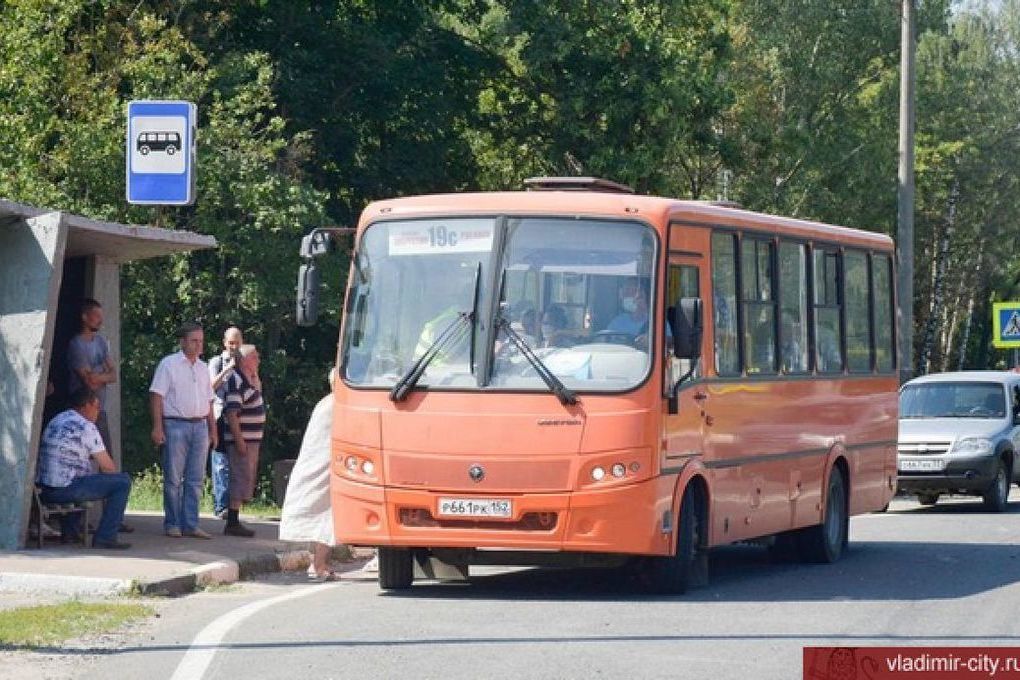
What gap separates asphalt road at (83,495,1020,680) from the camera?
1085cm

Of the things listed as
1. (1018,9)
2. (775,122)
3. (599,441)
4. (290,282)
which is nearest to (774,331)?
(599,441)

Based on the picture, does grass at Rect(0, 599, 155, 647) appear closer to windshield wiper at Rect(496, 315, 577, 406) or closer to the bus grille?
the bus grille

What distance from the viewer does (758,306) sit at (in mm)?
17000

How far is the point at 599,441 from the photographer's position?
14125mm

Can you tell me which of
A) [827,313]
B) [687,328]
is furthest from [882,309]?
[687,328]

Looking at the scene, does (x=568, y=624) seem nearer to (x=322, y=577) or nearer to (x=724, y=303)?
(x=322, y=577)

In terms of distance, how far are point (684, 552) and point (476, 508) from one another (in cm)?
163

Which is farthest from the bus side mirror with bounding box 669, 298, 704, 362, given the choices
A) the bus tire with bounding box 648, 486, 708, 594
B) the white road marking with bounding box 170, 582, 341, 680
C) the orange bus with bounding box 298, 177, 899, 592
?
the white road marking with bounding box 170, 582, 341, 680

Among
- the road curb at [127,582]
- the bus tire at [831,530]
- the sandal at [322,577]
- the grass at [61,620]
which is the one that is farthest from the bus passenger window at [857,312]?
the grass at [61,620]

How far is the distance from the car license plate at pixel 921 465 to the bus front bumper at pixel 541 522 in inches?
556

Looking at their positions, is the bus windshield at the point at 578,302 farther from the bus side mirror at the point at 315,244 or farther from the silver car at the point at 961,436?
the silver car at the point at 961,436

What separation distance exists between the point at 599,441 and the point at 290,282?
53.7 ft

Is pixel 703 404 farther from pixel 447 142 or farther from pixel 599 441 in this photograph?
pixel 447 142

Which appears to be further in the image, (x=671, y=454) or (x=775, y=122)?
(x=775, y=122)
